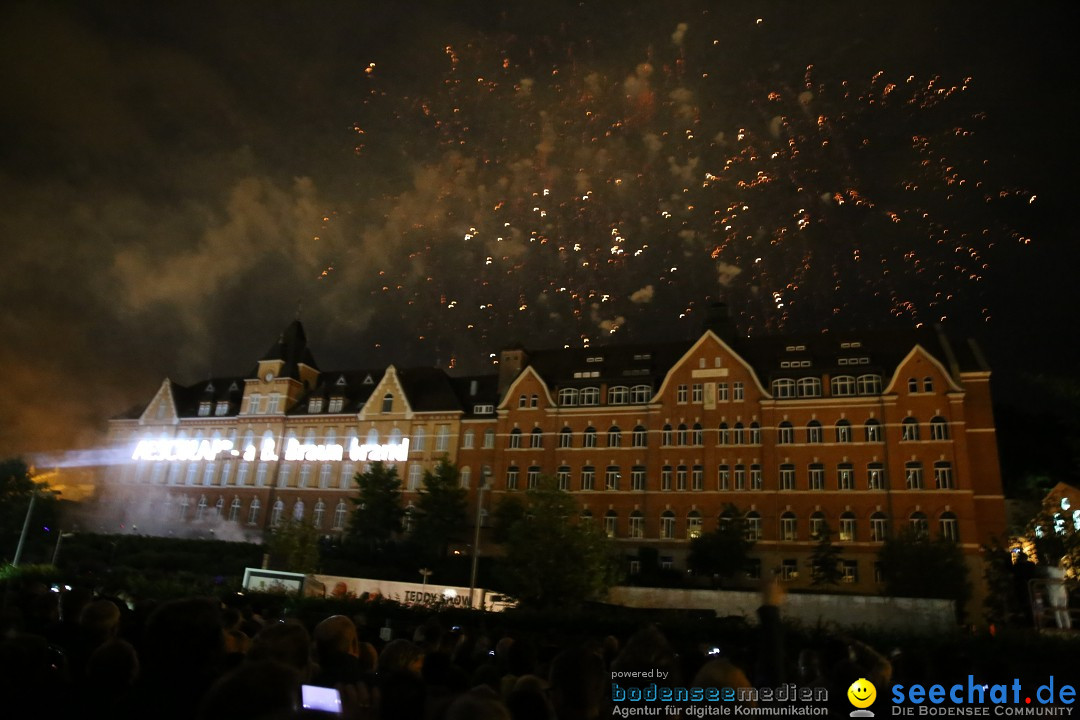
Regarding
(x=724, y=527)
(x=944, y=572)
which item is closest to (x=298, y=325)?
(x=724, y=527)

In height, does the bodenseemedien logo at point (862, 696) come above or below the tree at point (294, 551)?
below

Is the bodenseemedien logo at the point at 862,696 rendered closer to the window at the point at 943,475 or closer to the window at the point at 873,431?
the window at the point at 943,475

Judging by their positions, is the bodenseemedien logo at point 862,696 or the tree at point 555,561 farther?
the tree at point 555,561

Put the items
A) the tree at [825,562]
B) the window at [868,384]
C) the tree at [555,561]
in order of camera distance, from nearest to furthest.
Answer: the tree at [555,561], the tree at [825,562], the window at [868,384]

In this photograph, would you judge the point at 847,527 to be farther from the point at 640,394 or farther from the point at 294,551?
the point at 294,551

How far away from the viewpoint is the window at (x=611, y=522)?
194 ft

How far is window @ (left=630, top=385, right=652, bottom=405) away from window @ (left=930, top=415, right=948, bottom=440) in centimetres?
2133

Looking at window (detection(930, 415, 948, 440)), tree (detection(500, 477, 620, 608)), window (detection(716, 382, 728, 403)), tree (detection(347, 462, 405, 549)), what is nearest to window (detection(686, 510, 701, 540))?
window (detection(716, 382, 728, 403))

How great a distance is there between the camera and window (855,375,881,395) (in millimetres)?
55281

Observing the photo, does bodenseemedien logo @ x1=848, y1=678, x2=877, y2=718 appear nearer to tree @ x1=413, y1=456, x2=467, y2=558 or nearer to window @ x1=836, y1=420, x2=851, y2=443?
window @ x1=836, y1=420, x2=851, y2=443

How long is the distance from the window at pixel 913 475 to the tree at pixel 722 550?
39.3ft

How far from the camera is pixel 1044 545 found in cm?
2588

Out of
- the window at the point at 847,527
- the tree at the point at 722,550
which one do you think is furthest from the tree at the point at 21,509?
the window at the point at 847,527

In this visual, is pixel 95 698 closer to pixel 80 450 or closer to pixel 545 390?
pixel 545 390
